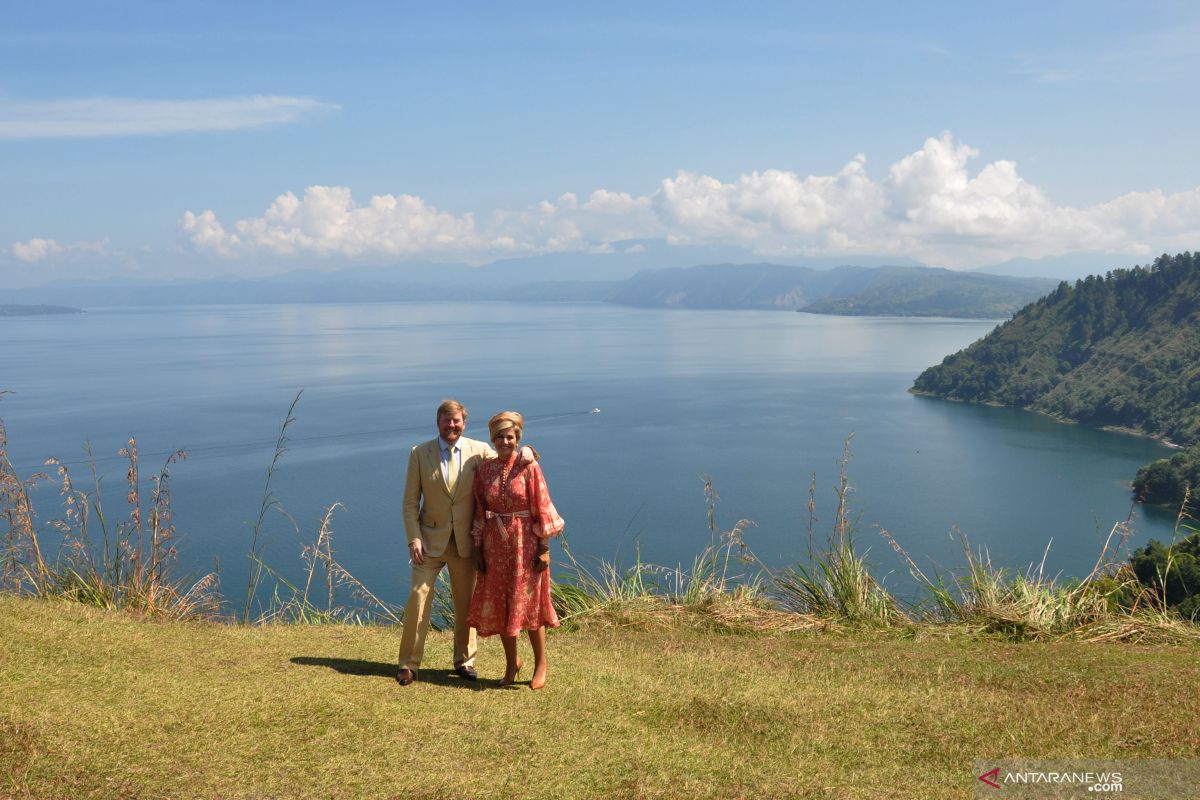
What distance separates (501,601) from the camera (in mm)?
4277

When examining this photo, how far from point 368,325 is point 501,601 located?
579 ft

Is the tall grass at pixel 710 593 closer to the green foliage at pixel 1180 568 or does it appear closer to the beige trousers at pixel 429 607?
the beige trousers at pixel 429 607

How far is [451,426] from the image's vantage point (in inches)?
169

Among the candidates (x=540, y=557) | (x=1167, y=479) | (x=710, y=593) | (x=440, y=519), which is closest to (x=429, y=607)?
(x=440, y=519)

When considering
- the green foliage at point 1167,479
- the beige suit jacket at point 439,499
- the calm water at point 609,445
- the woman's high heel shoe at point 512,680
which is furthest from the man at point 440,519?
the green foliage at point 1167,479

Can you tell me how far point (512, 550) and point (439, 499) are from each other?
454 mm

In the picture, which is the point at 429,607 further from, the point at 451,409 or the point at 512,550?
the point at 451,409

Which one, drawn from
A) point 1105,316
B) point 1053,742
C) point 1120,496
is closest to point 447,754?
point 1053,742

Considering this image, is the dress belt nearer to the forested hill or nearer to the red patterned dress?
the red patterned dress

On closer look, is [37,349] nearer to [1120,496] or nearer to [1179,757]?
[1120,496]

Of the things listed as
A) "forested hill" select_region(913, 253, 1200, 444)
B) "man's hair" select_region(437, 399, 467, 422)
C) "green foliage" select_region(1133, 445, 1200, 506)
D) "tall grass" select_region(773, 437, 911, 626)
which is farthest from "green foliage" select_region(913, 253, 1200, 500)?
"man's hair" select_region(437, 399, 467, 422)

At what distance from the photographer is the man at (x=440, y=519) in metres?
4.34

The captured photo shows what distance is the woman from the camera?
4.19 metres

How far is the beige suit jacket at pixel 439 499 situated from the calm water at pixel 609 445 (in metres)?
4.19
